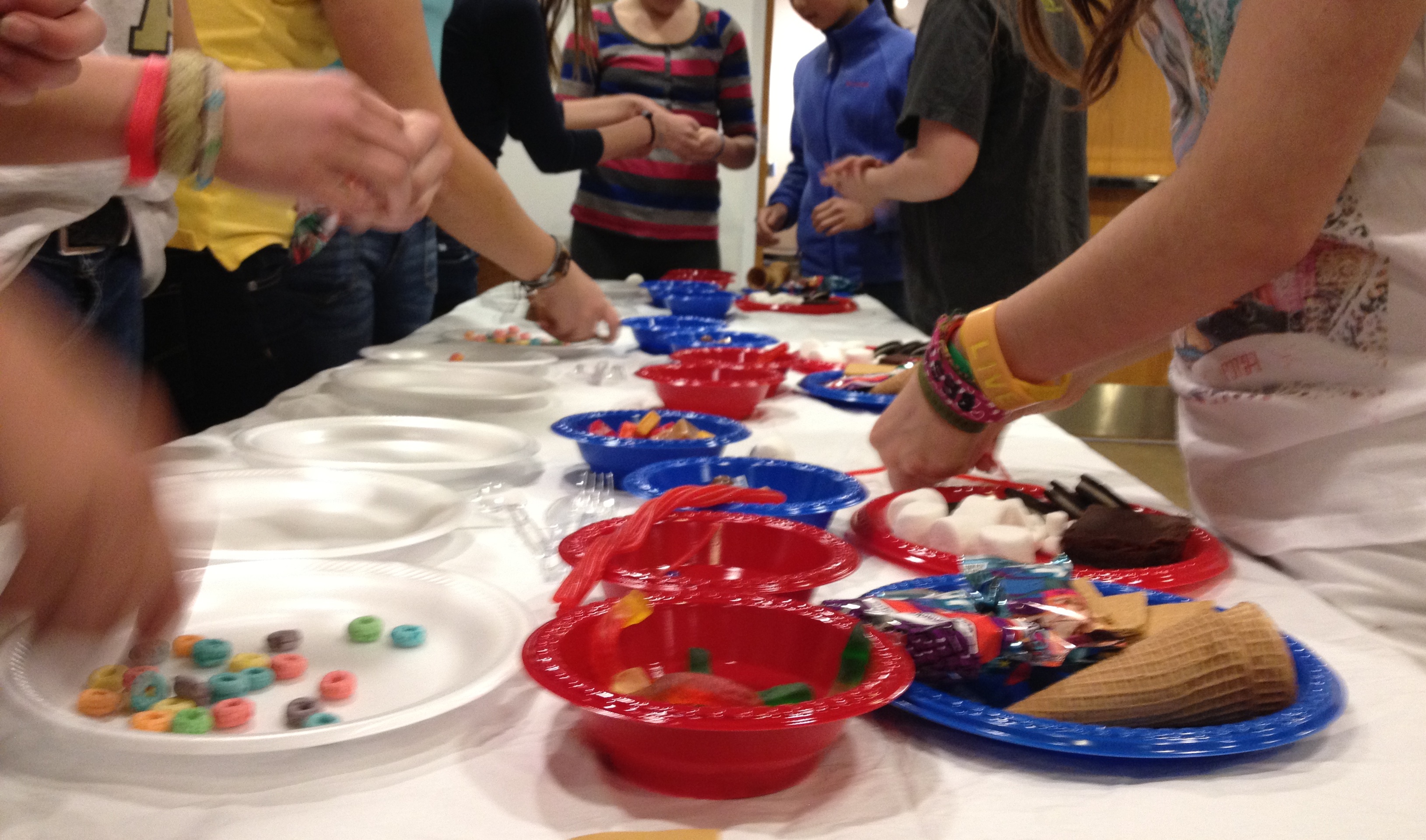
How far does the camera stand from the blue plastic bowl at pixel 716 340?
1.94 m

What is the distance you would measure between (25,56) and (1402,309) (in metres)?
0.85

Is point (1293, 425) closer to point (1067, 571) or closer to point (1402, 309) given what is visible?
point (1402, 309)

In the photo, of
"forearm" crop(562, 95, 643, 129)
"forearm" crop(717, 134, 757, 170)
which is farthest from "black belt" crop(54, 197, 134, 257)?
"forearm" crop(717, 134, 757, 170)

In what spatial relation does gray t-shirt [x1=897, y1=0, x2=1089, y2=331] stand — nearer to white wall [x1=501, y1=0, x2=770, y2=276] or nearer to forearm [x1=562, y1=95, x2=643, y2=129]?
forearm [x1=562, y1=95, x2=643, y2=129]

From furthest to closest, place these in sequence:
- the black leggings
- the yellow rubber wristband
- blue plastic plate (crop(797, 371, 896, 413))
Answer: the black leggings, blue plastic plate (crop(797, 371, 896, 413)), the yellow rubber wristband

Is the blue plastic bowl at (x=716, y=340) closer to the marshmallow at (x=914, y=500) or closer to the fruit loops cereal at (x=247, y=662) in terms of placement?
the marshmallow at (x=914, y=500)

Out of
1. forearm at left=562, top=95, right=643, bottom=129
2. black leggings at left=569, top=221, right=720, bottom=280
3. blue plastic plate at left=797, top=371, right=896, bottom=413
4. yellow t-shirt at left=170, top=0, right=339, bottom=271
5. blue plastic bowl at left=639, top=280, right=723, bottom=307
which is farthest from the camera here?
black leggings at left=569, top=221, right=720, bottom=280

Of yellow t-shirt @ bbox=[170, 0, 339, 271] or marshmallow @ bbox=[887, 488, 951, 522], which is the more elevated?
yellow t-shirt @ bbox=[170, 0, 339, 271]

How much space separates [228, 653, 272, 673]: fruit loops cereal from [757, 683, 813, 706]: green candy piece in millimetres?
296

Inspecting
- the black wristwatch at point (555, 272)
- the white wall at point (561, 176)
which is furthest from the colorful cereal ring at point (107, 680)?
the white wall at point (561, 176)

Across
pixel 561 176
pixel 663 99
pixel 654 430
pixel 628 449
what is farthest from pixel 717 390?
pixel 561 176

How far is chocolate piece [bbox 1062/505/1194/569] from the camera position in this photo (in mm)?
777

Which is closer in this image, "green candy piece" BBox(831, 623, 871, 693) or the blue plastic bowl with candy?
"green candy piece" BBox(831, 623, 871, 693)

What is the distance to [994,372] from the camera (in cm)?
83
